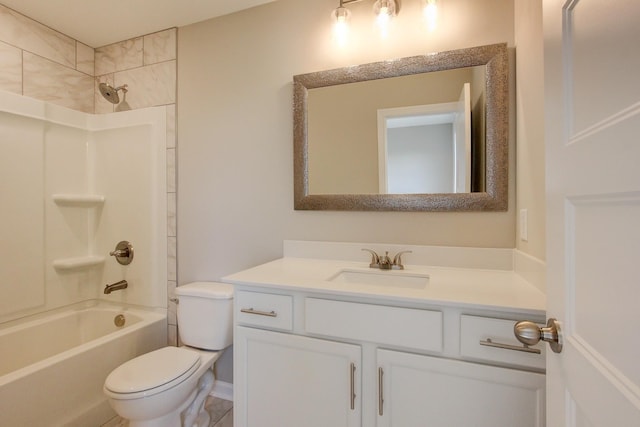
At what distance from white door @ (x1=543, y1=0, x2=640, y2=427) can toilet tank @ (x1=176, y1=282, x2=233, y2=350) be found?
146 centimetres

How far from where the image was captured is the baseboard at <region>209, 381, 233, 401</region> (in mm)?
1908

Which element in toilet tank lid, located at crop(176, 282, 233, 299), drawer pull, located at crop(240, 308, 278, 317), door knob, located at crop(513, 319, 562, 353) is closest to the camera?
door knob, located at crop(513, 319, 562, 353)

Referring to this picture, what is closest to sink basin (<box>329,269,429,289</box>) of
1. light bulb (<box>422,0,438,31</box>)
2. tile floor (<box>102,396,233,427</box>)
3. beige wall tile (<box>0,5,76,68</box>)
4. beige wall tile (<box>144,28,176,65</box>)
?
tile floor (<box>102,396,233,427</box>)

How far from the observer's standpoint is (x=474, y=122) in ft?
4.70

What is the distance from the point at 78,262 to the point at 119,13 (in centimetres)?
167

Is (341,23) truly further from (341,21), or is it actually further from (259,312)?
(259,312)

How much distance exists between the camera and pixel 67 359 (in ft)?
4.97

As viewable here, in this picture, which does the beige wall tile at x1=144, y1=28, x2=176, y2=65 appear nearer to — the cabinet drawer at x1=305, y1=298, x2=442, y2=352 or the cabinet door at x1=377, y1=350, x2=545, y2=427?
the cabinet drawer at x1=305, y1=298, x2=442, y2=352

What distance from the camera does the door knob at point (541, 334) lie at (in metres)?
0.62

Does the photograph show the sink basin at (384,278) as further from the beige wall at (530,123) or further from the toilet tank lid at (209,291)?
the toilet tank lid at (209,291)

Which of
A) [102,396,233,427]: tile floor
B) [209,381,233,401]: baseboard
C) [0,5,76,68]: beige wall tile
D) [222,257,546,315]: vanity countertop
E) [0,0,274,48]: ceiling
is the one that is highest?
[0,0,274,48]: ceiling

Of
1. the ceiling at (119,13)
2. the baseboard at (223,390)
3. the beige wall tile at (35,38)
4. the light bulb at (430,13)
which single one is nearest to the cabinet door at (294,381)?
the baseboard at (223,390)

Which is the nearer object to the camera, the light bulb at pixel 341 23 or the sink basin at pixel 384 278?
the sink basin at pixel 384 278

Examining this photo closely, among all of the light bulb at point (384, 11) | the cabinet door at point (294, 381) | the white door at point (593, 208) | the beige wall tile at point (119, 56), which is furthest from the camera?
the beige wall tile at point (119, 56)
